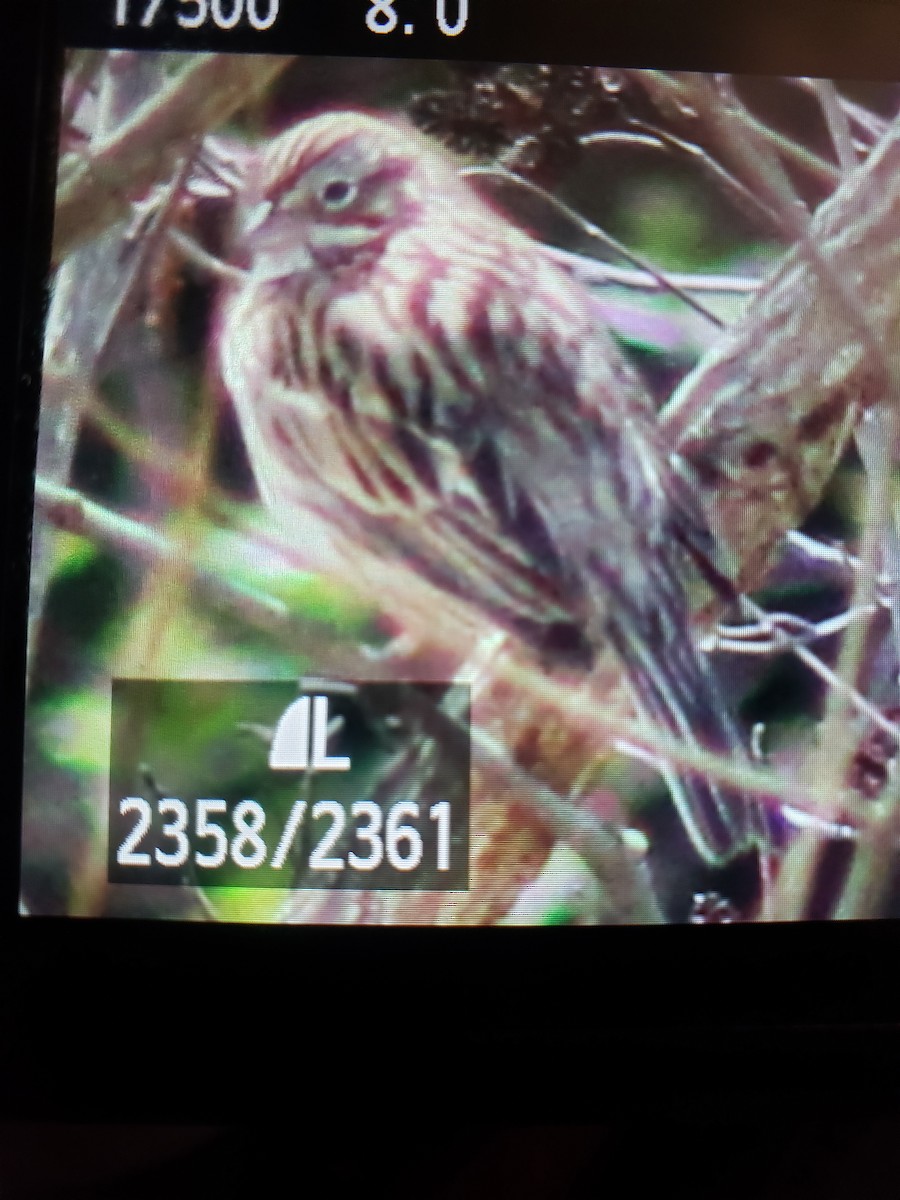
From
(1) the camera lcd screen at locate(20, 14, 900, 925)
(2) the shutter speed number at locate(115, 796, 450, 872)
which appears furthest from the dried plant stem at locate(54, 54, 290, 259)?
(2) the shutter speed number at locate(115, 796, 450, 872)

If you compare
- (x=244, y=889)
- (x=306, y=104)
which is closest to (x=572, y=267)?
(x=306, y=104)

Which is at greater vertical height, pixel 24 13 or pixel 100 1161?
pixel 24 13

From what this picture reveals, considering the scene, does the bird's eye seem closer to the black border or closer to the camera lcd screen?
the camera lcd screen

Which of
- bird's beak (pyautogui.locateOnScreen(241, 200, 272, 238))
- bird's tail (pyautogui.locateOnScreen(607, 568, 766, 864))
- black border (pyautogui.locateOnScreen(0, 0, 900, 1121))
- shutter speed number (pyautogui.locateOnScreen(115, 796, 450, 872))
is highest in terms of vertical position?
bird's beak (pyautogui.locateOnScreen(241, 200, 272, 238))

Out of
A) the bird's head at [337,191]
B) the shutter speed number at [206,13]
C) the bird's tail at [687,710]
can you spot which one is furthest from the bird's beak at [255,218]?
the bird's tail at [687,710]

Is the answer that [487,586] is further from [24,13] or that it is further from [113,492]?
[24,13]

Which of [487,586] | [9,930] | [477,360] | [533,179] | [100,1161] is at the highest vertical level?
[533,179]
